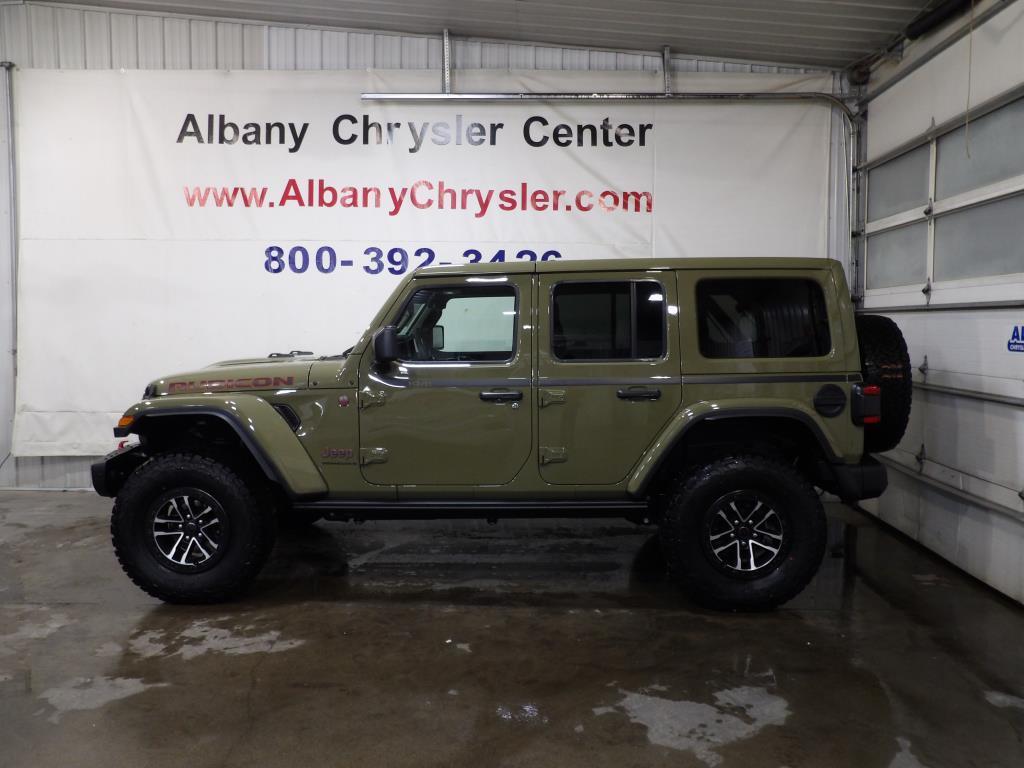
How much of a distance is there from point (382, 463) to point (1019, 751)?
2.98 metres

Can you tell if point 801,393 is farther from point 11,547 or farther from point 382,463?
point 11,547

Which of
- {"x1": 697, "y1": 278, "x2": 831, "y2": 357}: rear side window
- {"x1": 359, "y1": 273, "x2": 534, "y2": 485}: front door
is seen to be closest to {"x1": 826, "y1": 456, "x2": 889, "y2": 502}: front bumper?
{"x1": 697, "y1": 278, "x2": 831, "y2": 357}: rear side window

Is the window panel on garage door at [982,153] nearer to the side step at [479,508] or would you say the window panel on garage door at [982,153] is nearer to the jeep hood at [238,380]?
the side step at [479,508]

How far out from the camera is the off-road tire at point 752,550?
376cm

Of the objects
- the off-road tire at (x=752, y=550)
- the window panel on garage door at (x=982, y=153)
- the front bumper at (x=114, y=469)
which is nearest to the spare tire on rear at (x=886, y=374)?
the off-road tire at (x=752, y=550)

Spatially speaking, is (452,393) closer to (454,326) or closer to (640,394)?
(454,326)

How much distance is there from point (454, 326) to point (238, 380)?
1221 millimetres

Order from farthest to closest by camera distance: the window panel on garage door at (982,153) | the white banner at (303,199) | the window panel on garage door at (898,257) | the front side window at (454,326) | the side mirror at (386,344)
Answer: the white banner at (303,199) → the window panel on garage door at (898,257) → the window panel on garage door at (982,153) → the front side window at (454,326) → the side mirror at (386,344)

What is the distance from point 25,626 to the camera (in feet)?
12.2

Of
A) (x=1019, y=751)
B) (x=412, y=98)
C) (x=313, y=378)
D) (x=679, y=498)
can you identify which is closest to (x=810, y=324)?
(x=679, y=498)

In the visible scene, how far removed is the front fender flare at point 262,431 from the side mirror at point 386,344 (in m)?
0.70

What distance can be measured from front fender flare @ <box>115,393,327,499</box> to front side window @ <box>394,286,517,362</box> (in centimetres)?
76

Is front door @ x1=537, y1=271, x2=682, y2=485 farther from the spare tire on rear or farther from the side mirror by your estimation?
the spare tire on rear

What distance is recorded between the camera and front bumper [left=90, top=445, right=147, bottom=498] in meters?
3.98
